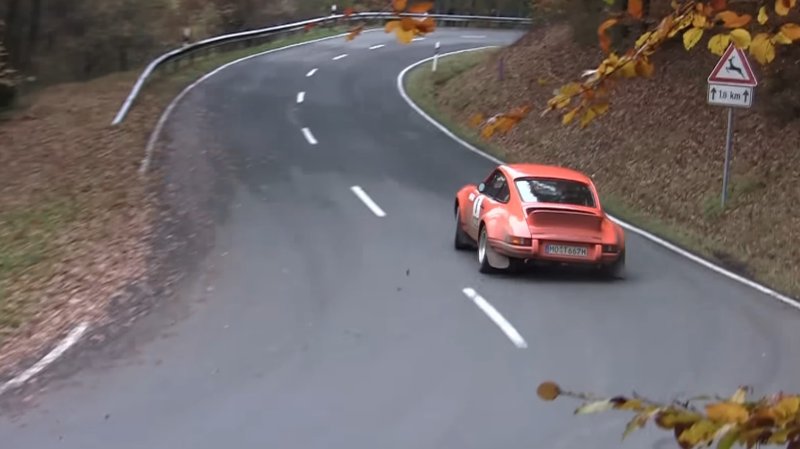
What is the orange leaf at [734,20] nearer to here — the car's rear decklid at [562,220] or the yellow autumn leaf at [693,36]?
the yellow autumn leaf at [693,36]

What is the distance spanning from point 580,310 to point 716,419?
9.28 m

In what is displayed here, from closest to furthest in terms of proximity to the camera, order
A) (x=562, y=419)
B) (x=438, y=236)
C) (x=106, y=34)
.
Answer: (x=562, y=419), (x=438, y=236), (x=106, y=34)

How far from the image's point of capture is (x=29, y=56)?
1628 inches

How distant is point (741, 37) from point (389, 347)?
709 cm

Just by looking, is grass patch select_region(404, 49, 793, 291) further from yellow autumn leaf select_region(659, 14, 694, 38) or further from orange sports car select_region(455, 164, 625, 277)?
yellow autumn leaf select_region(659, 14, 694, 38)

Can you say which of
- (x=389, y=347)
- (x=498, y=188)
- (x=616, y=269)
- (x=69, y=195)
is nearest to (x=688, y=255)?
(x=616, y=269)

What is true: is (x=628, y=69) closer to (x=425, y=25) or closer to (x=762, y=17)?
(x=762, y=17)

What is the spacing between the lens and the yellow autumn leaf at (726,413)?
223cm

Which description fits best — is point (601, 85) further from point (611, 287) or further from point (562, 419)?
point (611, 287)

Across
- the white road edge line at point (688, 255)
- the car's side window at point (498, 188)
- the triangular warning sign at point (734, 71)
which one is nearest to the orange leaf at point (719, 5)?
the white road edge line at point (688, 255)

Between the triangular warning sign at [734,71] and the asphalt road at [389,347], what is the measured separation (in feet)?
9.42

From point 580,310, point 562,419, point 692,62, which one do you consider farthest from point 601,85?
point 692,62

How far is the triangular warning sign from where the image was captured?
51.3 feet

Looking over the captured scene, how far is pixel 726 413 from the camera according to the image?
223 cm
